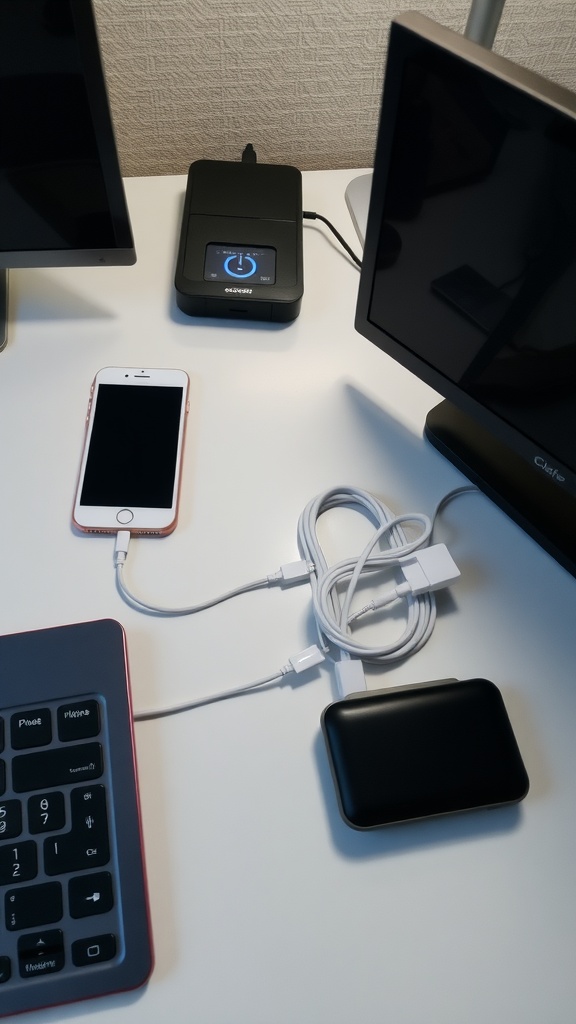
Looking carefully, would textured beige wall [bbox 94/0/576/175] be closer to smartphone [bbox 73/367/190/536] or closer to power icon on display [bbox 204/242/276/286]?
power icon on display [bbox 204/242/276/286]

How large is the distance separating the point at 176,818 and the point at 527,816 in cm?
23

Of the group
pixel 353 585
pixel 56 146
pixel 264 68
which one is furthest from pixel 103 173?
pixel 353 585

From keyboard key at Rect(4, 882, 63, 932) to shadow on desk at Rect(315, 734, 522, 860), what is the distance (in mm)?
175

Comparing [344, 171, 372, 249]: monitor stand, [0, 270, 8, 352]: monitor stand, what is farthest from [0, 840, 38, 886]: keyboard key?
[344, 171, 372, 249]: monitor stand

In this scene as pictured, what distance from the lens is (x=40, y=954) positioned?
426 millimetres

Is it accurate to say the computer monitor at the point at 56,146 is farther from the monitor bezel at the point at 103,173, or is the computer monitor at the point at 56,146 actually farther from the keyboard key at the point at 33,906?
the keyboard key at the point at 33,906

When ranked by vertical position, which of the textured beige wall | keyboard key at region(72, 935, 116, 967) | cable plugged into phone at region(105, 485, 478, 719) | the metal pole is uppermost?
the textured beige wall

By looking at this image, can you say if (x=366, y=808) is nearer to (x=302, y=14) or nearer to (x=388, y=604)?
(x=388, y=604)

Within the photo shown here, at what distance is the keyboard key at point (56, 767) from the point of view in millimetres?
460

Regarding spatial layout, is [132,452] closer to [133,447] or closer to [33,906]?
[133,447]

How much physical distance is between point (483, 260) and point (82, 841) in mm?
451

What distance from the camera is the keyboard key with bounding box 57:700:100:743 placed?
0.48 meters

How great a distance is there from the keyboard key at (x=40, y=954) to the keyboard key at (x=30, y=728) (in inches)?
4.3

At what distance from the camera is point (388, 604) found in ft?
1.85
